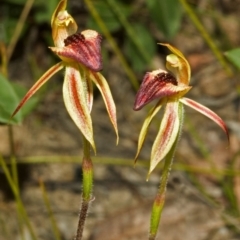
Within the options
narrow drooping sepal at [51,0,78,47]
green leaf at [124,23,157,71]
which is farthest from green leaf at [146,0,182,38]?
narrow drooping sepal at [51,0,78,47]

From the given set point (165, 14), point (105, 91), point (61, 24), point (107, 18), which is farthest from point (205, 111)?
point (107, 18)

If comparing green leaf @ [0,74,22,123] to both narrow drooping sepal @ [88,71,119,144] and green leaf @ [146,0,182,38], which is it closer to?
narrow drooping sepal @ [88,71,119,144]

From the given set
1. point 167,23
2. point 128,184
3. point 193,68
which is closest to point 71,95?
point 128,184

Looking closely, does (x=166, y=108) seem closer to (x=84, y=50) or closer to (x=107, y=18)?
(x=84, y=50)

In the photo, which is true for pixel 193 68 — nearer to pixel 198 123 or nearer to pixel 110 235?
pixel 198 123

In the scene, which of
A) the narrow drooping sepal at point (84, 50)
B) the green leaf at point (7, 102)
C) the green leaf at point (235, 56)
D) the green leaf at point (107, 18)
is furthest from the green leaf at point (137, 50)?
the narrow drooping sepal at point (84, 50)

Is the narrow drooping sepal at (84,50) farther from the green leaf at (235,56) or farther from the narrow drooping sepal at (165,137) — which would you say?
the green leaf at (235,56)
